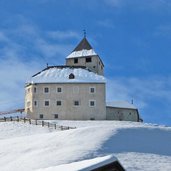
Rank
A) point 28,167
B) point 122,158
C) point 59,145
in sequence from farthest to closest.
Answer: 1. point 59,145
2. point 122,158
3. point 28,167

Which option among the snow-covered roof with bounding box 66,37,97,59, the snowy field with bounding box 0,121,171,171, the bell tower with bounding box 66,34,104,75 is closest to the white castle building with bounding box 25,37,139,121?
the bell tower with bounding box 66,34,104,75

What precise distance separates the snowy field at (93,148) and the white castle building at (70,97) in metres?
24.0

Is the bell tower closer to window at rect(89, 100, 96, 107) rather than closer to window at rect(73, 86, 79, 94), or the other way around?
window at rect(73, 86, 79, 94)

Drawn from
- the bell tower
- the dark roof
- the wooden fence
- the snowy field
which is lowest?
the snowy field

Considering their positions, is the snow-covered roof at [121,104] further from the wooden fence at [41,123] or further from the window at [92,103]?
the wooden fence at [41,123]

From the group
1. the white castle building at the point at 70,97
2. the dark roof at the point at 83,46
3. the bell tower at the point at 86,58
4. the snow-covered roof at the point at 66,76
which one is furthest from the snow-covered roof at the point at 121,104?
the dark roof at the point at 83,46

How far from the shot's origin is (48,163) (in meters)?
33.2

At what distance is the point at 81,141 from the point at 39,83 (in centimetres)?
3321

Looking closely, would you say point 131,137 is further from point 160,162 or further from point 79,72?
point 79,72

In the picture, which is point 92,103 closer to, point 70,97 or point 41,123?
point 70,97

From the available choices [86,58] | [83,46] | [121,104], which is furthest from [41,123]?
[83,46]

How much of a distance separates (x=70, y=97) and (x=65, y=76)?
148 inches

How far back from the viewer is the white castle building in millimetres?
70750

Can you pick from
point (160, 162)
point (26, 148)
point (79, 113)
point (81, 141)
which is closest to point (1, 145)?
point (26, 148)
